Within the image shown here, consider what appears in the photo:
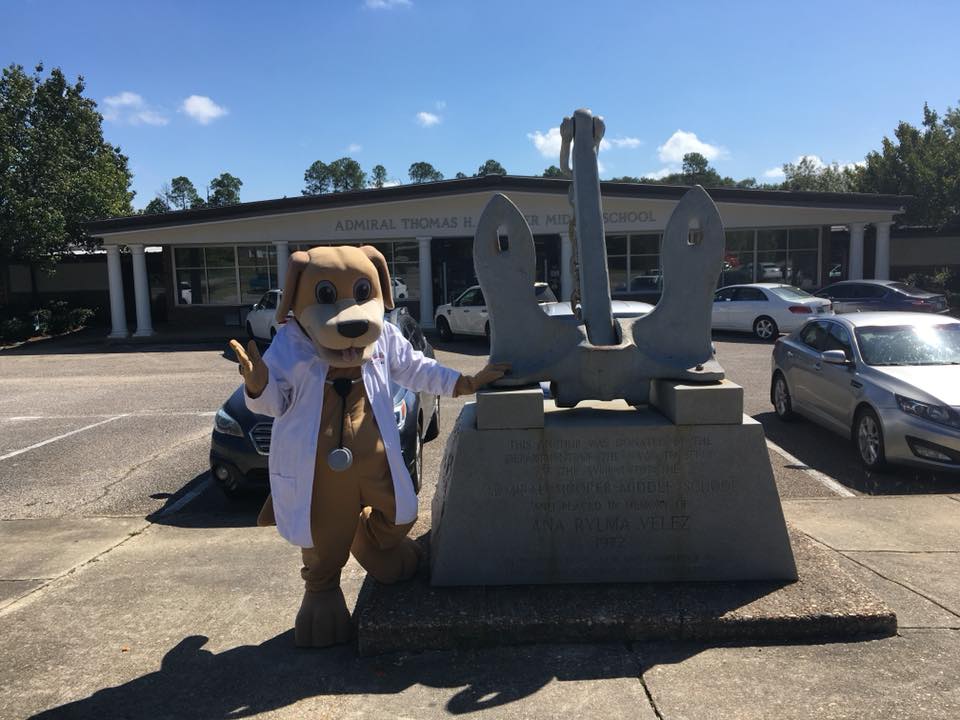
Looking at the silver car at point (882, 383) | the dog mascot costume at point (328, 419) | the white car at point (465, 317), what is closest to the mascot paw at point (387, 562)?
the dog mascot costume at point (328, 419)

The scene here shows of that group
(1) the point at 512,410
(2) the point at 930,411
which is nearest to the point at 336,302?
(1) the point at 512,410

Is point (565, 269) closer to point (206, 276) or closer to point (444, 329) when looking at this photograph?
point (444, 329)

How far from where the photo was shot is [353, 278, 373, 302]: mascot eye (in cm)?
344

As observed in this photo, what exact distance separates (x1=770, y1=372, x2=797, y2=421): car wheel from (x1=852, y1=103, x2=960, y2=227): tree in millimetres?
22901

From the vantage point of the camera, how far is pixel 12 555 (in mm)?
5047

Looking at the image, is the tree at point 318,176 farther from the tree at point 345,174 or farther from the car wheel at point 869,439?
the car wheel at point 869,439

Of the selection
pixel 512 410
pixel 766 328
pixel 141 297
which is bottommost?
pixel 766 328

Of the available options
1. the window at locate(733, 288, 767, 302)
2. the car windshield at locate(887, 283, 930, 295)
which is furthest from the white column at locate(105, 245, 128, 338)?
the car windshield at locate(887, 283, 930, 295)

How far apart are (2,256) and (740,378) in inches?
877

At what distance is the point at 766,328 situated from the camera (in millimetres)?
18156

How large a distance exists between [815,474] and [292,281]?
17.5ft

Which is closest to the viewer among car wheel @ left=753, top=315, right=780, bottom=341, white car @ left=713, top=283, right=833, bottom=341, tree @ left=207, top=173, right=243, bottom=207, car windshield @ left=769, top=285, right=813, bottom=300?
white car @ left=713, top=283, right=833, bottom=341

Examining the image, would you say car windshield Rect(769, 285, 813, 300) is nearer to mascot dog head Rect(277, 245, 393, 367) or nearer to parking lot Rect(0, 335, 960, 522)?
parking lot Rect(0, 335, 960, 522)

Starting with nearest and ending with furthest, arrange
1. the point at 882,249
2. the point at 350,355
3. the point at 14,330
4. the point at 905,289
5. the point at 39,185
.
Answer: the point at 350,355 → the point at 905,289 → the point at 882,249 → the point at 14,330 → the point at 39,185
